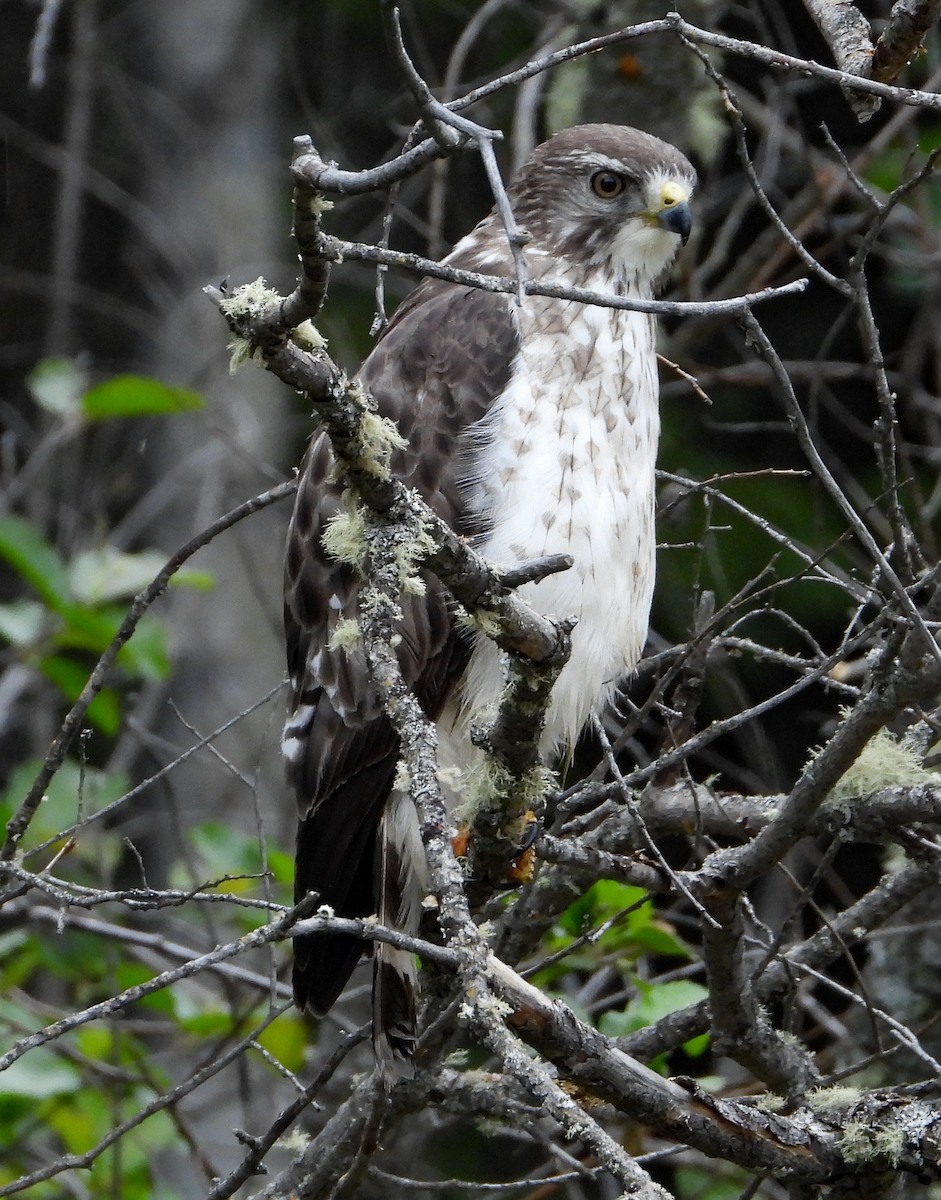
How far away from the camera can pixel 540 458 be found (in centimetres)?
292

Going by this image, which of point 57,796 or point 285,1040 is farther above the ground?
point 57,796

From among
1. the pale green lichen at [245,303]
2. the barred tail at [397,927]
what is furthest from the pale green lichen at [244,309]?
the barred tail at [397,927]

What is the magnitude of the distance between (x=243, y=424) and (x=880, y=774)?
126 inches

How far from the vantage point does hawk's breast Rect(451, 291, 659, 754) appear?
2.90 metres

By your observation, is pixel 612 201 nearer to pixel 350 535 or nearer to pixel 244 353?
pixel 350 535

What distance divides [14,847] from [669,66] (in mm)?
2778

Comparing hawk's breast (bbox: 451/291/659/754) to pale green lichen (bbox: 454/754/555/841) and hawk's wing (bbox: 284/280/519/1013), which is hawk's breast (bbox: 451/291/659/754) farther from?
pale green lichen (bbox: 454/754/555/841)

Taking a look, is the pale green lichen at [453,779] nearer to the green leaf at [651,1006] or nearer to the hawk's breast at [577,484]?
the hawk's breast at [577,484]

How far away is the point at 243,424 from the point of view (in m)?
5.35

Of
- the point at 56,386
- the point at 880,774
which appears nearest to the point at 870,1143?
the point at 880,774

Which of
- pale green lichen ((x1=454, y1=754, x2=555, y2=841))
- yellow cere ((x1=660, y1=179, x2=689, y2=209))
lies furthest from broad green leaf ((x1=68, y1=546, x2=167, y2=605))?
pale green lichen ((x1=454, y1=754, x2=555, y2=841))

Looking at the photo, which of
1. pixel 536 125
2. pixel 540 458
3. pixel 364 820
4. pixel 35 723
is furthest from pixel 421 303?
pixel 35 723

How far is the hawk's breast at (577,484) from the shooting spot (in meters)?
2.90

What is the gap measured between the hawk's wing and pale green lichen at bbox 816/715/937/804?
75 centimetres
